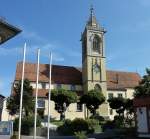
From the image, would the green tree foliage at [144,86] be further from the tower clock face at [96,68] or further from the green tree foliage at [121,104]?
the tower clock face at [96,68]

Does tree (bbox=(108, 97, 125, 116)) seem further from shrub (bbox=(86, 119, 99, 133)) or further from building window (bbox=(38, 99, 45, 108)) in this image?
building window (bbox=(38, 99, 45, 108))

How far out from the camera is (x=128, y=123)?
2324 inches

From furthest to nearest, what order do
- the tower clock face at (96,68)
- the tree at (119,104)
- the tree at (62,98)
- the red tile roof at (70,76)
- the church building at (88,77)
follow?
the red tile roof at (70,76), the tower clock face at (96,68), the church building at (88,77), the tree at (119,104), the tree at (62,98)

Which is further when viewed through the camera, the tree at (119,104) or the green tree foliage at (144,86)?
the tree at (119,104)

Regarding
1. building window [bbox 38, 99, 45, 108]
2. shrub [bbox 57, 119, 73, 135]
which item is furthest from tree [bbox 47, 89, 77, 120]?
building window [bbox 38, 99, 45, 108]

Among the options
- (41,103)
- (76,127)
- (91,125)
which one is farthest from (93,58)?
(76,127)

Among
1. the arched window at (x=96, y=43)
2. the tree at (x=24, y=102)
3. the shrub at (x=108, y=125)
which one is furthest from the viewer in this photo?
the arched window at (x=96, y=43)

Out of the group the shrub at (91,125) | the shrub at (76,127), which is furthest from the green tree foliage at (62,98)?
the shrub at (91,125)

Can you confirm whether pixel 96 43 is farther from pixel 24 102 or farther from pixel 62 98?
pixel 24 102

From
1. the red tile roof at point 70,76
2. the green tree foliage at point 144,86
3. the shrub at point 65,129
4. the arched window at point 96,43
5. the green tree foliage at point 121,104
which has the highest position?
the arched window at point 96,43

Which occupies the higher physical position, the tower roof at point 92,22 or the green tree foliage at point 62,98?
the tower roof at point 92,22

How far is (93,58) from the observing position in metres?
80.8

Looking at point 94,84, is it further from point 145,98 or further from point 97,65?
point 145,98

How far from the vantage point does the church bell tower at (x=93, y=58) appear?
78562 mm
